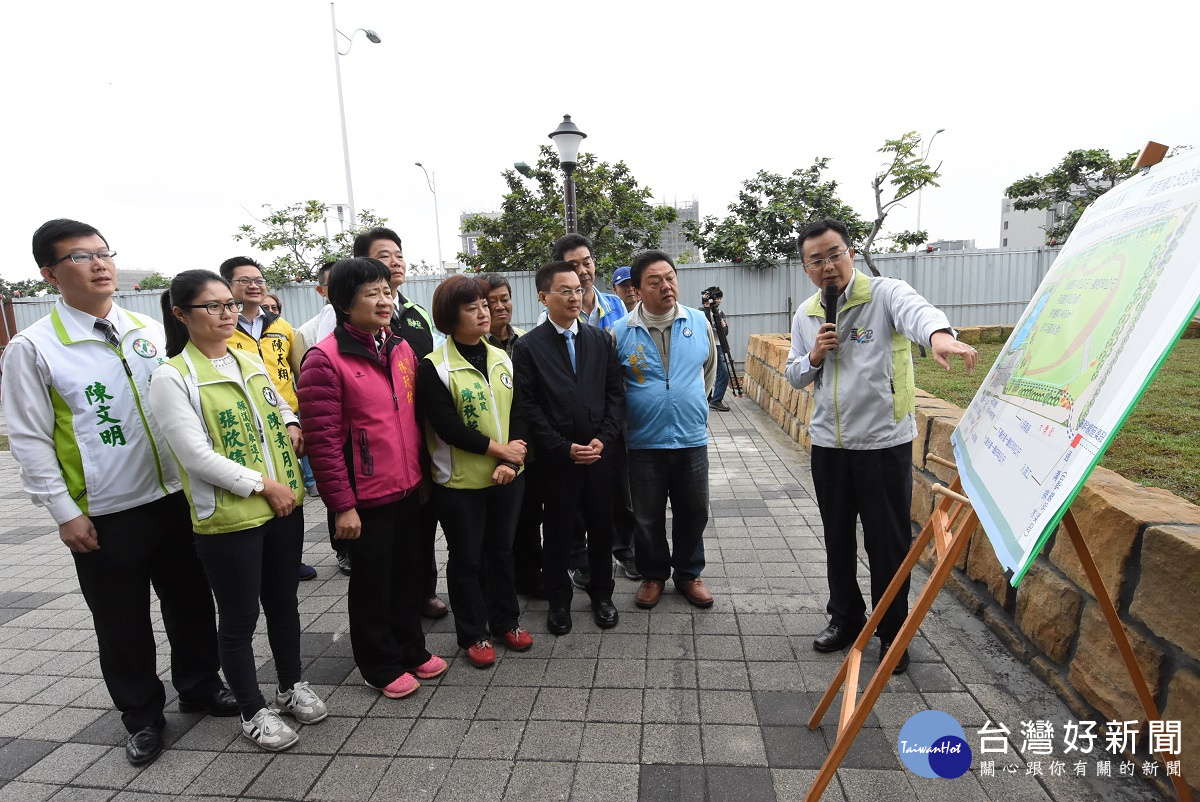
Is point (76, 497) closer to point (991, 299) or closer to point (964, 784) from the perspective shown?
point (964, 784)

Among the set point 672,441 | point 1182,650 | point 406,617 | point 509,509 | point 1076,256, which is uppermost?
point 1076,256

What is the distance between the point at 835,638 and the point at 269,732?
7.63 feet

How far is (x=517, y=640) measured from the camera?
3.01 m

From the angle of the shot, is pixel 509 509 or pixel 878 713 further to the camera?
pixel 509 509

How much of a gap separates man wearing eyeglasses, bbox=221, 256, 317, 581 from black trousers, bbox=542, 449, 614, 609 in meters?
1.54

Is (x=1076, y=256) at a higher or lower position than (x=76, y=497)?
higher

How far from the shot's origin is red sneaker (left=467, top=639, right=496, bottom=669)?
2877mm

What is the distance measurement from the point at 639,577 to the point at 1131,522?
2.37 m

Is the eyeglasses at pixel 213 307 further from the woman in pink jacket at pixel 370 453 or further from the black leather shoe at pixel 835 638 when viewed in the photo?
the black leather shoe at pixel 835 638

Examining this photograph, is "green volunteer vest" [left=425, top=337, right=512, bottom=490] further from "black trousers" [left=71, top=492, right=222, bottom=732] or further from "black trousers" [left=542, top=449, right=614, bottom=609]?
"black trousers" [left=71, top=492, right=222, bottom=732]

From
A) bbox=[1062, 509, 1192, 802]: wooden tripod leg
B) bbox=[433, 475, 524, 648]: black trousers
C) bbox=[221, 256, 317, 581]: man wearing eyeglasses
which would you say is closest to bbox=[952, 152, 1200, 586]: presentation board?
bbox=[1062, 509, 1192, 802]: wooden tripod leg

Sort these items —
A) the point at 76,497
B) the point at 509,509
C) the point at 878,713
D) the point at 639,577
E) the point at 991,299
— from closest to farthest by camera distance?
the point at 76,497
the point at 878,713
the point at 509,509
the point at 639,577
the point at 991,299

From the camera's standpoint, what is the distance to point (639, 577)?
3820 mm

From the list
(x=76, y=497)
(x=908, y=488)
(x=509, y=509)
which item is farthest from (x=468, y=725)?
(x=908, y=488)
